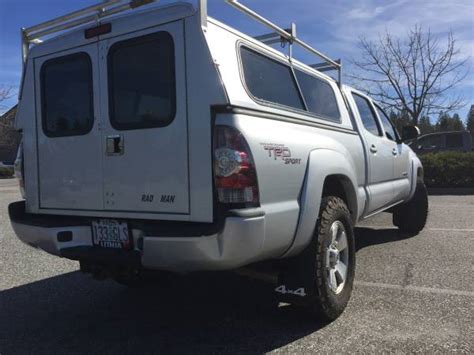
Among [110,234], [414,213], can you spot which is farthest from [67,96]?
[414,213]

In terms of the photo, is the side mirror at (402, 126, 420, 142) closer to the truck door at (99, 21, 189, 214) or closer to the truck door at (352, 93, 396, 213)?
the truck door at (352, 93, 396, 213)

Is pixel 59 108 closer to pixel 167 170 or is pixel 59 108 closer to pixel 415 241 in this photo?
pixel 167 170

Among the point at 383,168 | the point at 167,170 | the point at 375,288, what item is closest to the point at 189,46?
the point at 167,170

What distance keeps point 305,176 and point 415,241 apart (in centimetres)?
379

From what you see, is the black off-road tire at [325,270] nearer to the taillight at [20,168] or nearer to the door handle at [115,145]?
the door handle at [115,145]

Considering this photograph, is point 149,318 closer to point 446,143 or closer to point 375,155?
point 375,155

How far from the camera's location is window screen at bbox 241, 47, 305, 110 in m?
3.37

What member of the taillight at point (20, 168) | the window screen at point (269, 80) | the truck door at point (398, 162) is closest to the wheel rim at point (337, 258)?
the window screen at point (269, 80)

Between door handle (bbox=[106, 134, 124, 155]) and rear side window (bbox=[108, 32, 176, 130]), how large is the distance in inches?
3.0

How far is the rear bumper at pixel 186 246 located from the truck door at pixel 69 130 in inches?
11.7

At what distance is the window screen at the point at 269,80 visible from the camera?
11.1 feet

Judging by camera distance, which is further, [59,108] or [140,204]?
[59,108]

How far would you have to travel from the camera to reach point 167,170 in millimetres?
3191

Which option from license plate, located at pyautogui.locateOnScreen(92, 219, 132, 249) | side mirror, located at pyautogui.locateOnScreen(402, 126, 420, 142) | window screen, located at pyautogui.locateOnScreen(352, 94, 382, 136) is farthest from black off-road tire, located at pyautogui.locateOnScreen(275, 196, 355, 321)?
side mirror, located at pyautogui.locateOnScreen(402, 126, 420, 142)
